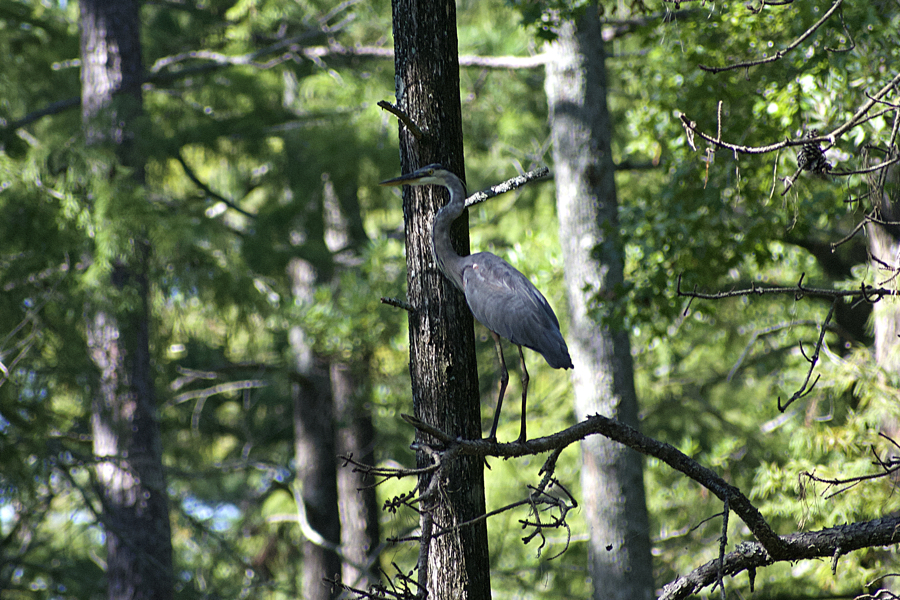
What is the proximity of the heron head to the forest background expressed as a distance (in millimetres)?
1060

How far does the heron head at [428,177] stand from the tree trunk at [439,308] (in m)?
0.16

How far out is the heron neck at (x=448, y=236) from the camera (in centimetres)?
345

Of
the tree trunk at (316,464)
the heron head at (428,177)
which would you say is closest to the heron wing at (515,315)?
the heron head at (428,177)

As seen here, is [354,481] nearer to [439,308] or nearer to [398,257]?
[398,257]

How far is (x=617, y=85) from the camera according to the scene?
1238cm

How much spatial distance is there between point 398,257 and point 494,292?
5.74 meters

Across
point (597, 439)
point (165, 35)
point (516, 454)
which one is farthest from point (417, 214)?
point (165, 35)

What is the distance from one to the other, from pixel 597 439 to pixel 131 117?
5527mm

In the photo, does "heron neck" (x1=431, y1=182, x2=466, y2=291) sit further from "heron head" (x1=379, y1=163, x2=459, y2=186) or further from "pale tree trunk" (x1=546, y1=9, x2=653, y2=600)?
"pale tree trunk" (x1=546, y1=9, x2=653, y2=600)

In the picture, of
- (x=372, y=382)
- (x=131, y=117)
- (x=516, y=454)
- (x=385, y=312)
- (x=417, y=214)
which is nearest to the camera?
(x=516, y=454)

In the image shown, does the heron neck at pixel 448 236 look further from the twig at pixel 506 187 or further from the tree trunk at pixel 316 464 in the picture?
the tree trunk at pixel 316 464

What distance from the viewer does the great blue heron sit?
344 cm

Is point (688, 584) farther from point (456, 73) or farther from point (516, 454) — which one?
point (456, 73)

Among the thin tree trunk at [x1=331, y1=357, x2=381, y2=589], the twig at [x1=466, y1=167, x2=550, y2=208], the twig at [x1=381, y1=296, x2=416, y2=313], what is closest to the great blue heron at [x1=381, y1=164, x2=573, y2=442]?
the twig at [x1=466, y1=167, x2=550, y2=208]
